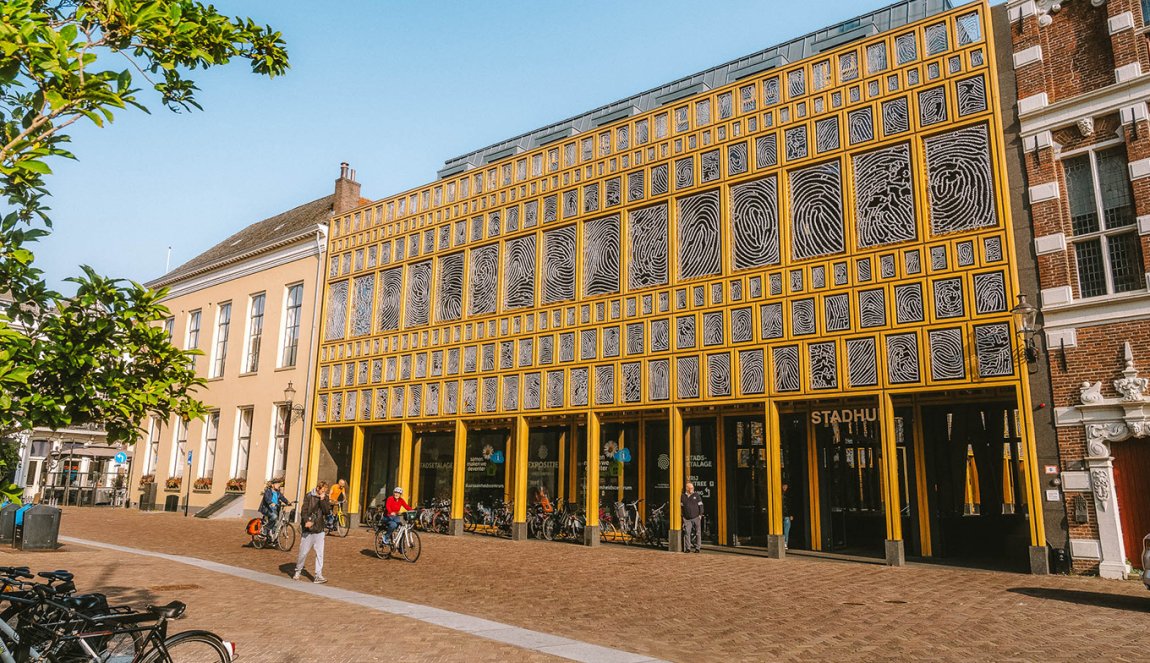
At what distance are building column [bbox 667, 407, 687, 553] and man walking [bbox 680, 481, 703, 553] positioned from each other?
20 centimetres

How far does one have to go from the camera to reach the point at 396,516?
16906 mm

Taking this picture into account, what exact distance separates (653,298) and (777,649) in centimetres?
1240

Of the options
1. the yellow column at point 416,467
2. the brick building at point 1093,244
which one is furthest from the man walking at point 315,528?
the brick building at point 1093,244

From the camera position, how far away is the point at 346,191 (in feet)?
110

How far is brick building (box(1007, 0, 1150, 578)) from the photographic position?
44.6 feet

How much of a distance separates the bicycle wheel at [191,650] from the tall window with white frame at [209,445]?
Answer: 3071 cm

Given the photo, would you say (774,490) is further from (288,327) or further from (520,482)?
(288,327)

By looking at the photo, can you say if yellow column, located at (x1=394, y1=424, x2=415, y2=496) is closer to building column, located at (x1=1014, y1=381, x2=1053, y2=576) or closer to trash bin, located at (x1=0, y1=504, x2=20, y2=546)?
trash bin, located at (x1=0, y1=504, x2=20, y2=546)

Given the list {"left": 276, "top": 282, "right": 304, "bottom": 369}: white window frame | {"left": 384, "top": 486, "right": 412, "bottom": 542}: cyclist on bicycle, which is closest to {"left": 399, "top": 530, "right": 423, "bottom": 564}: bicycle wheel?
{"left": 384, "top": 486, "right": 412, "bottom": 542}: cyclist on bicycle

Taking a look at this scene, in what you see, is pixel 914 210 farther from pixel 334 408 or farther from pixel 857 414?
pixel 334 408

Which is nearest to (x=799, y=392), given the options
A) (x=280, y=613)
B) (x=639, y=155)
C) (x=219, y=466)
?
(x=639, y=155)

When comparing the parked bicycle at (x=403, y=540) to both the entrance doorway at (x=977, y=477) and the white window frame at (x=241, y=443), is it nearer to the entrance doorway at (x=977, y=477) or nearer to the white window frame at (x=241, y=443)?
the entrance doorway at (x=977, y=477)

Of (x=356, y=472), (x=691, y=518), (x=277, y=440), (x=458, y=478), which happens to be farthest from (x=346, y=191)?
(x=691, y=518)

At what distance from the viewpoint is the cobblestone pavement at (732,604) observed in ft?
27.0
